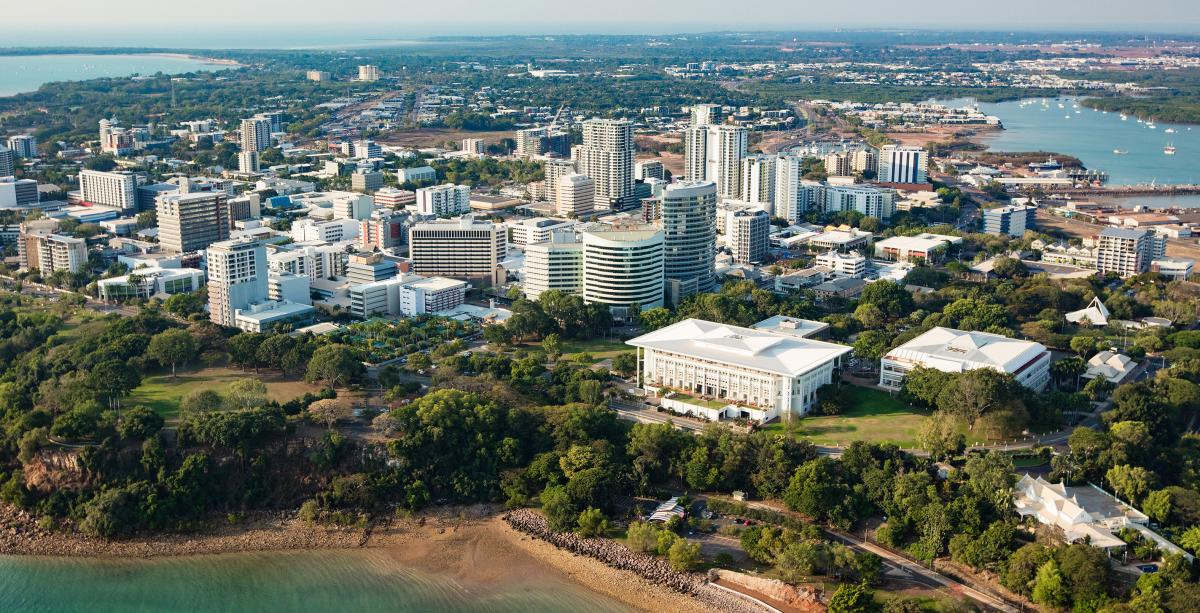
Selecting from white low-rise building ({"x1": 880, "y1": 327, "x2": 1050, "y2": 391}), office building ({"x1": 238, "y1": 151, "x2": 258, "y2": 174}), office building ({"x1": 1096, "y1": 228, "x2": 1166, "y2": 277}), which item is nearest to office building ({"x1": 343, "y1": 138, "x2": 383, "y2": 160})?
office building ({"x1": 238, "y1": 151, "x2": 258, "y2": 174})

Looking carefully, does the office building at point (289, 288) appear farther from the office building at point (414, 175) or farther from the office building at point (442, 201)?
the office building at point (414, 175)

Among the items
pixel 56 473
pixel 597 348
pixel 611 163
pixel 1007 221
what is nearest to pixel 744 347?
pixel 597 348

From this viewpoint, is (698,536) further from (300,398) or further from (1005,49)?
(1005,49)

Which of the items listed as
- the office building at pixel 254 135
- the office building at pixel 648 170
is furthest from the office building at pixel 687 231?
the office building at pixel 254 135

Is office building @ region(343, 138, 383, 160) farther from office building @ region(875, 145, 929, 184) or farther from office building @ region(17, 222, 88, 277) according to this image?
office building @ region(875, 145, 929, 184)

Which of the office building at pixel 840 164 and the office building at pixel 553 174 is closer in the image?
the office building at pixel 553 174

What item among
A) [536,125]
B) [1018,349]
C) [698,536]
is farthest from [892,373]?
[536,125]
